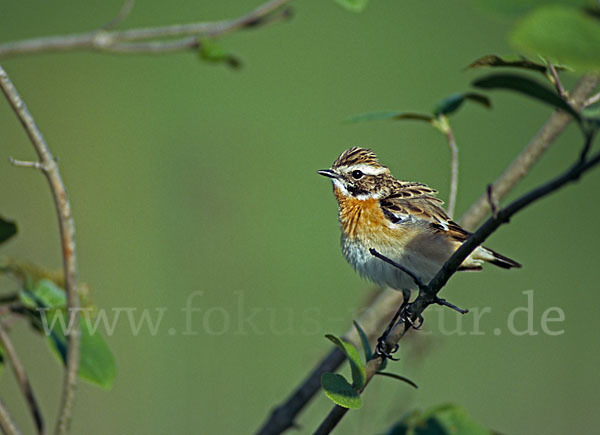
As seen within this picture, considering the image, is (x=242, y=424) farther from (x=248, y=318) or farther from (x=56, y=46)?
(x=56, y=46)

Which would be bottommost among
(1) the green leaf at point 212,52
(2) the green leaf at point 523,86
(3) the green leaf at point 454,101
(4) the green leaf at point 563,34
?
(3) the green leaf at point 454,101

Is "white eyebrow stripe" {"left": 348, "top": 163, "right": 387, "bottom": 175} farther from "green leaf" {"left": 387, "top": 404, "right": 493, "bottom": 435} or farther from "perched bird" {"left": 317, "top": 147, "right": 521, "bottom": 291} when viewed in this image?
"green leaf" {"left": 387, "top": 404, "right": 493, "bottom": 435}

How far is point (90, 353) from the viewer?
152cm

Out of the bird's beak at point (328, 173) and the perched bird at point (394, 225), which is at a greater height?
the bird's beak at point (328, 173)

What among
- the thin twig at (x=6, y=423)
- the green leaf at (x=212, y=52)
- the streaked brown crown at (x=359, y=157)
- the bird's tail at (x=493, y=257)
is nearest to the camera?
the thin twig at (x=6, y=423)

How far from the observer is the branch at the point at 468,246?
702 mm

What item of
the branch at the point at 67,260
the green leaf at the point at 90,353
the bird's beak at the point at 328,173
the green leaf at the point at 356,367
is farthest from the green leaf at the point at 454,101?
the green leaf at the point at 90,353

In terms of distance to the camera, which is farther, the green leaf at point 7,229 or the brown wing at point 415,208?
the brown wing at point 415,208

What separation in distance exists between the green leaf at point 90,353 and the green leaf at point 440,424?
0.66m

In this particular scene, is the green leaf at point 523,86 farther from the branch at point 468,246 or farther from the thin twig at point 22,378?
the thin twig at point 22,378

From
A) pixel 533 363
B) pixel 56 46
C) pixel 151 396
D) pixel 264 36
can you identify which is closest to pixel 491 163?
pixel 533 363

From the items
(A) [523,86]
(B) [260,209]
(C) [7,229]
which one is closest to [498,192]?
(A) [523,86]

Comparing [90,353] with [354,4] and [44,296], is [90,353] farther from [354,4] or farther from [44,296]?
[354,4]

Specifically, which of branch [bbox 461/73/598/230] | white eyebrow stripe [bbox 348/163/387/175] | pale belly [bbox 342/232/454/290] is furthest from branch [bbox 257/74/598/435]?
white eyebrow stripe [bbox 348/163/387/175]
